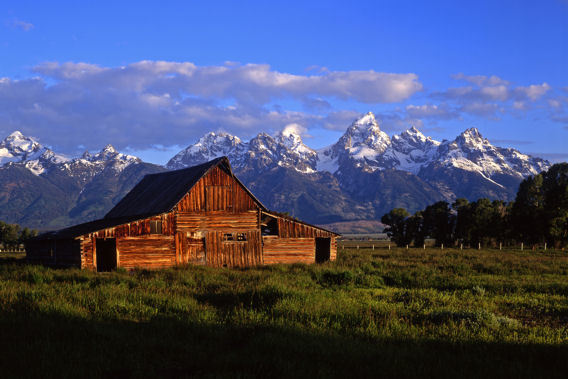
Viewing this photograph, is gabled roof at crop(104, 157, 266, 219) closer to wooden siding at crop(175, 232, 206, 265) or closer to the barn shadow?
wooden siding at crop(175, 232, 206, 265)

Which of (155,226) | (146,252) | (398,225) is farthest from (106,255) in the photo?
(398,225)

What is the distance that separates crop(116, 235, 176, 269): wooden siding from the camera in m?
33.1

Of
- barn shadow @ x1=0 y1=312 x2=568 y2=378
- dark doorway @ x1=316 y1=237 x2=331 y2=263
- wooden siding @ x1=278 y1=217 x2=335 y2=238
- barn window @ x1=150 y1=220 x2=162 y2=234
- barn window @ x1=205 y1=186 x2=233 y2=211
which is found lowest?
dark doorway @ x1=316 y1=237 x2=331 y2=263

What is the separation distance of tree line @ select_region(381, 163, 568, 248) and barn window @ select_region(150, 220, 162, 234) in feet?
175

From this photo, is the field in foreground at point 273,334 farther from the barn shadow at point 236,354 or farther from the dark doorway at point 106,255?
the dark doorway at point 106,255

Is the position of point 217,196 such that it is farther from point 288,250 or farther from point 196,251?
point 288,250

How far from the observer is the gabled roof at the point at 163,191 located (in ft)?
118

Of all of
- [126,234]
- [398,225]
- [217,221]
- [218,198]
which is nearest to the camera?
[126,234]

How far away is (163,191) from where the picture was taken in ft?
132

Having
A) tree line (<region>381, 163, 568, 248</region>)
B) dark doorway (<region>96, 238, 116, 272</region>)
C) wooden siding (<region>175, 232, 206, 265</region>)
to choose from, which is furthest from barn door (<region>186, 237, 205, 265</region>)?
tree line (<region>381, 163, 568, 248</region>)

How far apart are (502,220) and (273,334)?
7182cm

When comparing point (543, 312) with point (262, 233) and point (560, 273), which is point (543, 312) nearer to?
point (560, 273)

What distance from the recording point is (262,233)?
1543 inches

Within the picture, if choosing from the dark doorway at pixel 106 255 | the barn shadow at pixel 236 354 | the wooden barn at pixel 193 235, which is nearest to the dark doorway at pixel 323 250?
the wooden barn at pixel 193 235
